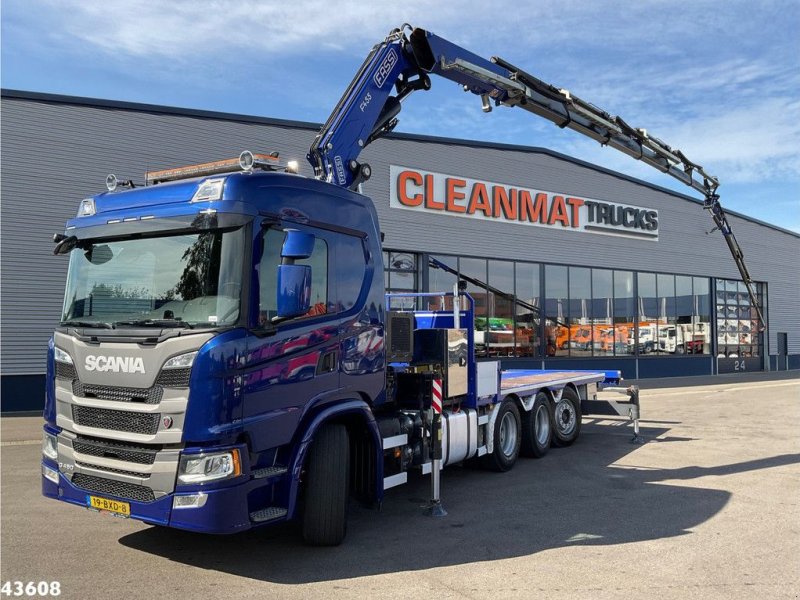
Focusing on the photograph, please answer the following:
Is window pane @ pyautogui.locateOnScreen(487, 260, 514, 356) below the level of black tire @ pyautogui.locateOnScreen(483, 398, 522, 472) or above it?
above

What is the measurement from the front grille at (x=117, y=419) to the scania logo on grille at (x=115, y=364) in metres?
0.31

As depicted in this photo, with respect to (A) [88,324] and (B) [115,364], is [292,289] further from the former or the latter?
(A) [88,324]

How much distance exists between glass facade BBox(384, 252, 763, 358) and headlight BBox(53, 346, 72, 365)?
13.4m

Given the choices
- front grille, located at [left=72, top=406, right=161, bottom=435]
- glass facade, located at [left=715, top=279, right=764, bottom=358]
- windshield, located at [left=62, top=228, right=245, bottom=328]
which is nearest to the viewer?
front grille, located at [left=72, top=406, right=161, bottom=435]

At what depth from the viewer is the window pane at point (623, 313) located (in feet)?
85.7

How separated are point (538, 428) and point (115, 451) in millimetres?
6790

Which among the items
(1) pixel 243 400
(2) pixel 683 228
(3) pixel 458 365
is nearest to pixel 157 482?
(1) pixel 243 400

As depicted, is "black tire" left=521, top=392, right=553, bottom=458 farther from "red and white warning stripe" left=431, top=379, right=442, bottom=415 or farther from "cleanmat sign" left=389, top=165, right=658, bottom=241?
"cleanmat sign" left=389, top=165, right=658, bottom=241

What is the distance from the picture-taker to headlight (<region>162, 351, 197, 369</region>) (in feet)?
15.1

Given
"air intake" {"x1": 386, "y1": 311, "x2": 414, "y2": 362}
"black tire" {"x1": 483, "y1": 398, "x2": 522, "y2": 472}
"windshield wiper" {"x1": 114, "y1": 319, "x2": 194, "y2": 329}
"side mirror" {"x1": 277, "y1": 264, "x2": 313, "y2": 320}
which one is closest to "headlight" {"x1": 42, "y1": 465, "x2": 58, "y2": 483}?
"windshield wiper" {"x1": 114, "y1": 319, "x2": 194, "y2": 329}

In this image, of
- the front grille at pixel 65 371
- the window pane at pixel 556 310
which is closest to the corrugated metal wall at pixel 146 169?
the window pane at pixel 556 310

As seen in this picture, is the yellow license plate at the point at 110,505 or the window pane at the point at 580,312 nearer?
the yellow license plate at the point at 110,505

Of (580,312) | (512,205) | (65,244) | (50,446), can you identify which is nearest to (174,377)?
(50,446)

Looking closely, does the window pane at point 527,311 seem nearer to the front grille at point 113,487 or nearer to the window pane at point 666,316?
the window pane at point 666,316
